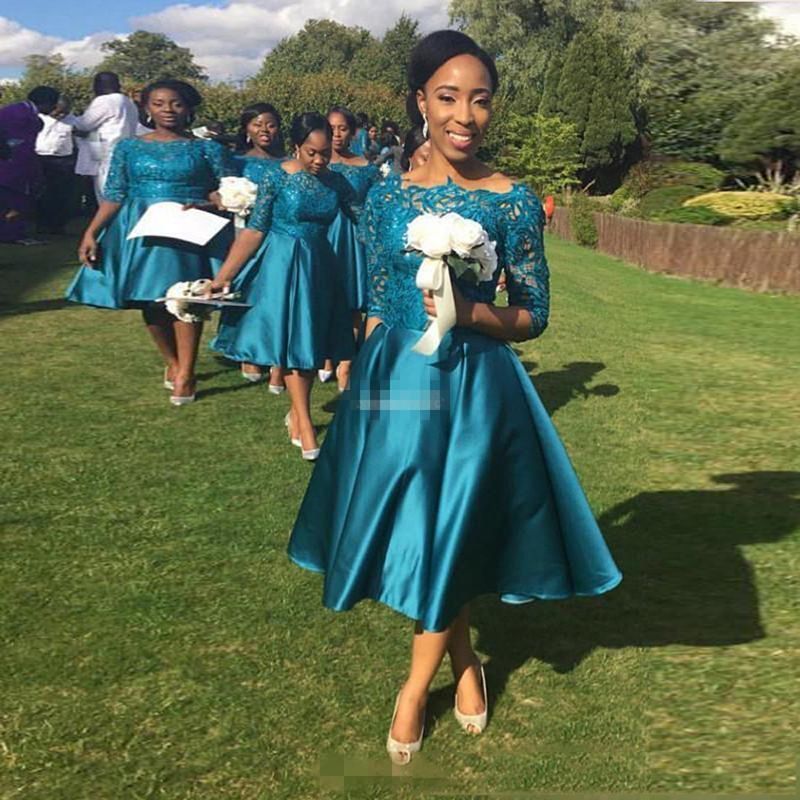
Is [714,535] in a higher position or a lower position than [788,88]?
lower

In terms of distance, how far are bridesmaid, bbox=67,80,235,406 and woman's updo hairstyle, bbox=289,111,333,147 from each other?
1.00 meters

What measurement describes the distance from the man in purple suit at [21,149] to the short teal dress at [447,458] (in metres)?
12.5

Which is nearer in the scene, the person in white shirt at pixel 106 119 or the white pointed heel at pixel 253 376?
the white pointed heel at pixel 253 376

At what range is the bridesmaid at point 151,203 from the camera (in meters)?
6.61

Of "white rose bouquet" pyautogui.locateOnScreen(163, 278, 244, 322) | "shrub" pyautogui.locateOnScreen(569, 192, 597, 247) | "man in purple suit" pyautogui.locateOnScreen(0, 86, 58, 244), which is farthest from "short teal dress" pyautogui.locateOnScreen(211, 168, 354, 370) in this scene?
"shrub" pyautogui.locateOnScreen(569, 192, 597, 247)

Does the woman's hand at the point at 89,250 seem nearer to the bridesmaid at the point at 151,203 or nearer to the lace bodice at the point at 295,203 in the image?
the bridesmaid at the point at 151,203

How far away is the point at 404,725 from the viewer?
309 centimetres

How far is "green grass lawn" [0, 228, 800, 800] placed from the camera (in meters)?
3.05

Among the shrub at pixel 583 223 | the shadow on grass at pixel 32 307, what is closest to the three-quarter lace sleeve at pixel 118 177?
the shadow on grass at pixel 32 307

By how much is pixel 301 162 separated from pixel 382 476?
3574 mm

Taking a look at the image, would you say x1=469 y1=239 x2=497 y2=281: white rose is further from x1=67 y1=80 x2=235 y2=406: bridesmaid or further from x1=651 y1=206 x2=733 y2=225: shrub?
x1=651 y1=206 x2=733 y2=225: shrub

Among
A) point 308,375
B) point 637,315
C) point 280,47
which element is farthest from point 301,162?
point 280,47

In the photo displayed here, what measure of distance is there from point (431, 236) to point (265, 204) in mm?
3589

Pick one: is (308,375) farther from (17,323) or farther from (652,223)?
(652,223)
